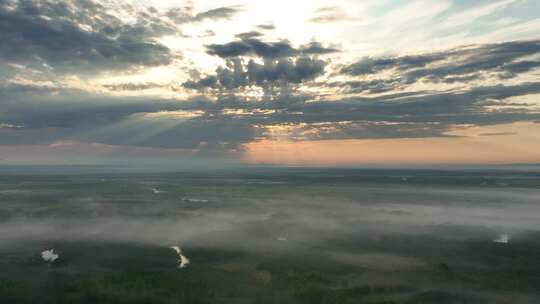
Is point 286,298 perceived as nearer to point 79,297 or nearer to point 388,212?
point 79,297

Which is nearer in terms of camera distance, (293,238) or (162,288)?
(162,288)

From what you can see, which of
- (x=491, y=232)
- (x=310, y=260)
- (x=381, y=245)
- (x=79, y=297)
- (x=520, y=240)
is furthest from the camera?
(x=491, y=232)

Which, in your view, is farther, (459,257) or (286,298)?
(459,257)

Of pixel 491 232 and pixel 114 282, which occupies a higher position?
pixel 114 282

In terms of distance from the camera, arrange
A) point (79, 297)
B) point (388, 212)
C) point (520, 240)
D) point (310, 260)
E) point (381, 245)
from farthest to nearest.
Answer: point (388, 212) < point (520, 240) < point (381, 245) < point (310, 260) < point (79, 297)

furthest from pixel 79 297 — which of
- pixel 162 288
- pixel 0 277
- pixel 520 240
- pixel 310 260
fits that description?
pixel 520 240

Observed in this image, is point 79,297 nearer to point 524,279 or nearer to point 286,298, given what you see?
point 286,298

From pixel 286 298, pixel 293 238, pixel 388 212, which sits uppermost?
pixel 286 298

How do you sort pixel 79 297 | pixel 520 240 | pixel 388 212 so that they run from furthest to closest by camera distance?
pixel 388 212 → pixel 520 240 → pixel 79 297

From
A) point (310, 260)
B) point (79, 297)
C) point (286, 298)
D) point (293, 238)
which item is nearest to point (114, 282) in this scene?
point (79, 297)
